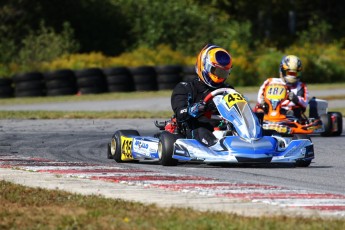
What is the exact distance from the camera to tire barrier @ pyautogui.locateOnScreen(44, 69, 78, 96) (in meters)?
30.7

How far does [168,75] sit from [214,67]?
20.1m

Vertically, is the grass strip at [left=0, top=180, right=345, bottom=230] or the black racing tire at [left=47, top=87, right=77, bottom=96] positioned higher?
the grass strip at [left=0, top=180, right=345, bottom=230]

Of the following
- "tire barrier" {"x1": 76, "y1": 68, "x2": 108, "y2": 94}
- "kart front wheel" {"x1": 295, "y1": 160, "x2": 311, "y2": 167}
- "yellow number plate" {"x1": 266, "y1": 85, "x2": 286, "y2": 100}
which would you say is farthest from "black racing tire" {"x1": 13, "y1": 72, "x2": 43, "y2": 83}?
"kart front wheel" {"x1": 295, "y1": 160, "x2": 311, "y2": 167}

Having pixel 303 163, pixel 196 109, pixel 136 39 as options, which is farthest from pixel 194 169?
pixel 136 39

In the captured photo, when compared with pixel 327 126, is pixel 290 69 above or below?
above

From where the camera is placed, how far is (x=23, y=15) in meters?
41.0

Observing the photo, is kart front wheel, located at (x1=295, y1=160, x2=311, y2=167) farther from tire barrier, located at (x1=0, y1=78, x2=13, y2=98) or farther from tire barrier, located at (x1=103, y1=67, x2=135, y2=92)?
tire barrier, located at (x1=103, y1=67, x2=135, y2=92)

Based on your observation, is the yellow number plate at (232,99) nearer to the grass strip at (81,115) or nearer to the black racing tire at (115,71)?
the grass strip at (81,115)

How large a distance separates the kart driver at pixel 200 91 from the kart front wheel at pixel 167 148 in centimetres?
34

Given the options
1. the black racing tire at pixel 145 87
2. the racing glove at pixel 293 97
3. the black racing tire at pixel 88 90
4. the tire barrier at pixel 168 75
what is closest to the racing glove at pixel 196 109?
the racing glove at pixel 293 97

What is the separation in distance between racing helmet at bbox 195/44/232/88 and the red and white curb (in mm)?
1787

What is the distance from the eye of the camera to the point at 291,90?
58.4 feet

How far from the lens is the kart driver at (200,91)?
12.1 m

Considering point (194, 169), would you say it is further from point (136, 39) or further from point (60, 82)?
A: point (136, 39)
